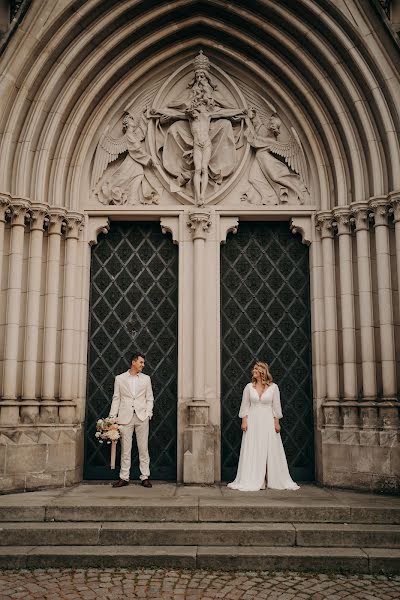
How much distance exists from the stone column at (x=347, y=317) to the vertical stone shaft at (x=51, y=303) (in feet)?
15.2

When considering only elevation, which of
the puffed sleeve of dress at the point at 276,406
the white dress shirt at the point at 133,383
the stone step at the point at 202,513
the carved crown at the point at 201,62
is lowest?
the stone step at the point at 202,513

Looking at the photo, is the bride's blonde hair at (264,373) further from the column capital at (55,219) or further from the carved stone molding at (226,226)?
the column capital at (55,219)

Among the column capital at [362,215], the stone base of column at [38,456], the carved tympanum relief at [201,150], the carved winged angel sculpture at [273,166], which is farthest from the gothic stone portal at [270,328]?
the stone base of column at [38,456]

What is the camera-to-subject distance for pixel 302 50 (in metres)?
10.0

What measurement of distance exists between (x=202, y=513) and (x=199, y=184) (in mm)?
5660

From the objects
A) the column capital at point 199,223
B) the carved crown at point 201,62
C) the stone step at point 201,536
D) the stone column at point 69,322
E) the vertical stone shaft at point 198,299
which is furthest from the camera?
the carved crown at point 201,62

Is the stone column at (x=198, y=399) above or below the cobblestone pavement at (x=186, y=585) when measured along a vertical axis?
above

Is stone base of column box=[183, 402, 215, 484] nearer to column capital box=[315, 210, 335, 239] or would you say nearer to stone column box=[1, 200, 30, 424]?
stone column box=[1, 200, 30, 424]

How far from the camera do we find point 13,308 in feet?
29.9

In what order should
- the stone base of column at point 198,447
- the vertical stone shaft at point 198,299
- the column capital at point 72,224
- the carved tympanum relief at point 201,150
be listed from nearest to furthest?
the stone base of column at point 198,447
the vertical stone shaft at point 198,299
the column capital at point 72,224
the carved tympanum relief at point 201,150

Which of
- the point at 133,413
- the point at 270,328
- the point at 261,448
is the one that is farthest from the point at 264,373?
the point at 133,413

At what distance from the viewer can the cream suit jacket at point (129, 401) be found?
29.7ft

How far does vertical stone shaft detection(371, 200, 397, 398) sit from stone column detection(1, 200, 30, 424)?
556 centimetres

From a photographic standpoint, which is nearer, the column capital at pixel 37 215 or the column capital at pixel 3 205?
the column capital at pixel 3 205
